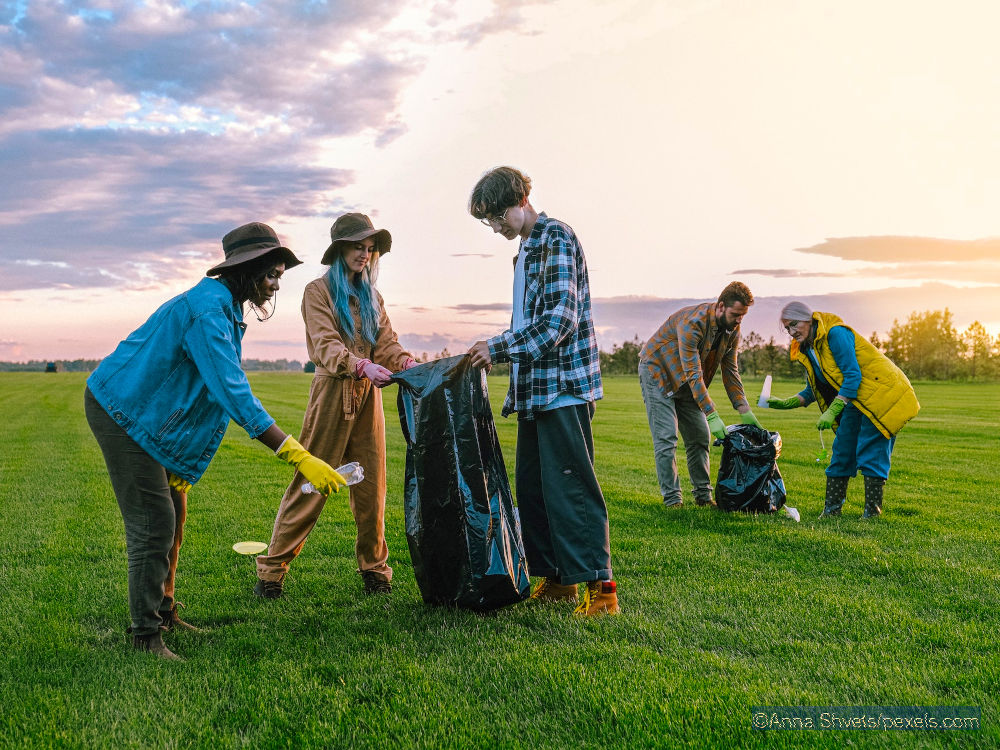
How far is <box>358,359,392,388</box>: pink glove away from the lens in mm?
3715

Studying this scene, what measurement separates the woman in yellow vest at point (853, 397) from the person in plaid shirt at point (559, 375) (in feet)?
9.97

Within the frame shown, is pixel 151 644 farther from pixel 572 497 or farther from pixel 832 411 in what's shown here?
pixel 832 411

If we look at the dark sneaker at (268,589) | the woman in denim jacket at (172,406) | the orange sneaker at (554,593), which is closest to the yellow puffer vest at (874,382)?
the orange sneaker at (554,593)

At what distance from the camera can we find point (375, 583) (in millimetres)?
4227

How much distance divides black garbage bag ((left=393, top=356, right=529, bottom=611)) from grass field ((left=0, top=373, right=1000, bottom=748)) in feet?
0.58

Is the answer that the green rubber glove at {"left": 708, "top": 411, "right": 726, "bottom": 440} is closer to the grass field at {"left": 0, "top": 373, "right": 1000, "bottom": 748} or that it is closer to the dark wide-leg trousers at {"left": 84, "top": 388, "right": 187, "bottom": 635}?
the grass field at {"left": 0, "top": 373, "right": 1000, "bottom": 748}

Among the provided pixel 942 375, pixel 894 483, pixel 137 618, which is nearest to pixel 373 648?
pixel 137 618

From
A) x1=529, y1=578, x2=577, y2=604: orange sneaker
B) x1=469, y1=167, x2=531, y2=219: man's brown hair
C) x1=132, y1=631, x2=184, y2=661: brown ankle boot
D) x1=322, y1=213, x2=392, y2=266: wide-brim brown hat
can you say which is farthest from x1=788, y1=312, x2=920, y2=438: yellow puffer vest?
x1=132, y1=631, x2=184, y2=661: brown ankle boot

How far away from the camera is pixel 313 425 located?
4.09 metres

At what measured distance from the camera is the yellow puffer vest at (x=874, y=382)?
602cm

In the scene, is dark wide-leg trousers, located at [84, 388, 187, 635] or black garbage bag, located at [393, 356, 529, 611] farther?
black garbage bag, located at [393, 356, 529, 611]

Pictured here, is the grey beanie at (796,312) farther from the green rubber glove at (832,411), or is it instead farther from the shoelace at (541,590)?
the shoelace at (541,590)

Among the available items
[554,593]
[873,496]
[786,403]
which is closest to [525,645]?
[554,593]

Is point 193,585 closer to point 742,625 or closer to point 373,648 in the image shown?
point 373,648
